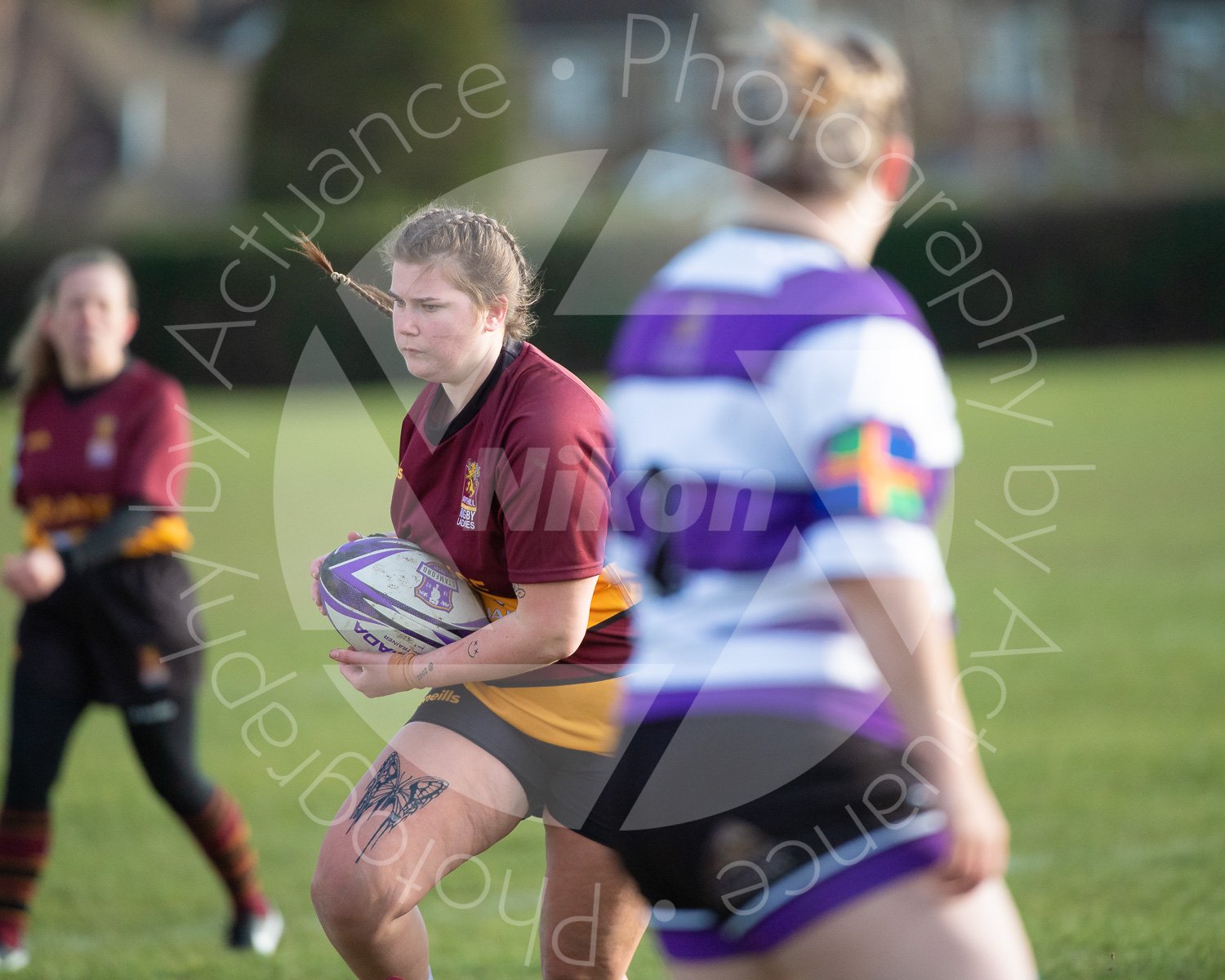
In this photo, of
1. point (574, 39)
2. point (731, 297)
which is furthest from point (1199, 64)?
point (731, 297)

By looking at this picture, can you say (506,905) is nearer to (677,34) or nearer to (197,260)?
(197,260)

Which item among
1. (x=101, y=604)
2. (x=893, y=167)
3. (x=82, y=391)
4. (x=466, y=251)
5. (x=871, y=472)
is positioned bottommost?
(x=101, y=604)

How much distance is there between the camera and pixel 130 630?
→ 484cm

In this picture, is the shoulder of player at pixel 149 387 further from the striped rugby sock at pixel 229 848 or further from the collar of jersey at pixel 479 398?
the collar of jersey at pixel 479 398

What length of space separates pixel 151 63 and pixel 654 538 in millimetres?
53239

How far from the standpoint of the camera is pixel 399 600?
321 cm

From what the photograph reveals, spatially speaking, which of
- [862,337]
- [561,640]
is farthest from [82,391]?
[862,337]

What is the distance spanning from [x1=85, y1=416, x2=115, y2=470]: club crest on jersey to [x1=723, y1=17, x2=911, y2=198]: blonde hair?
3.31 m

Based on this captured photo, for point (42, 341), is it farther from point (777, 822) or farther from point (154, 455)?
point (777, 822)

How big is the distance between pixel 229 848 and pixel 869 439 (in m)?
3.60

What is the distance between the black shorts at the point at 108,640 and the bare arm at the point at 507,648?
6.12ft

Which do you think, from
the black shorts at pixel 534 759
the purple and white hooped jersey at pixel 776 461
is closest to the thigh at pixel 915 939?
the purple and white hooped jersey at pixel 776 461

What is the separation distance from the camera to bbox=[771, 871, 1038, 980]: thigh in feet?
6.67

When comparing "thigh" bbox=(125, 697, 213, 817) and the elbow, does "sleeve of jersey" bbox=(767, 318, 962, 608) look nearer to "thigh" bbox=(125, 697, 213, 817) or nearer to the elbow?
the elbow
